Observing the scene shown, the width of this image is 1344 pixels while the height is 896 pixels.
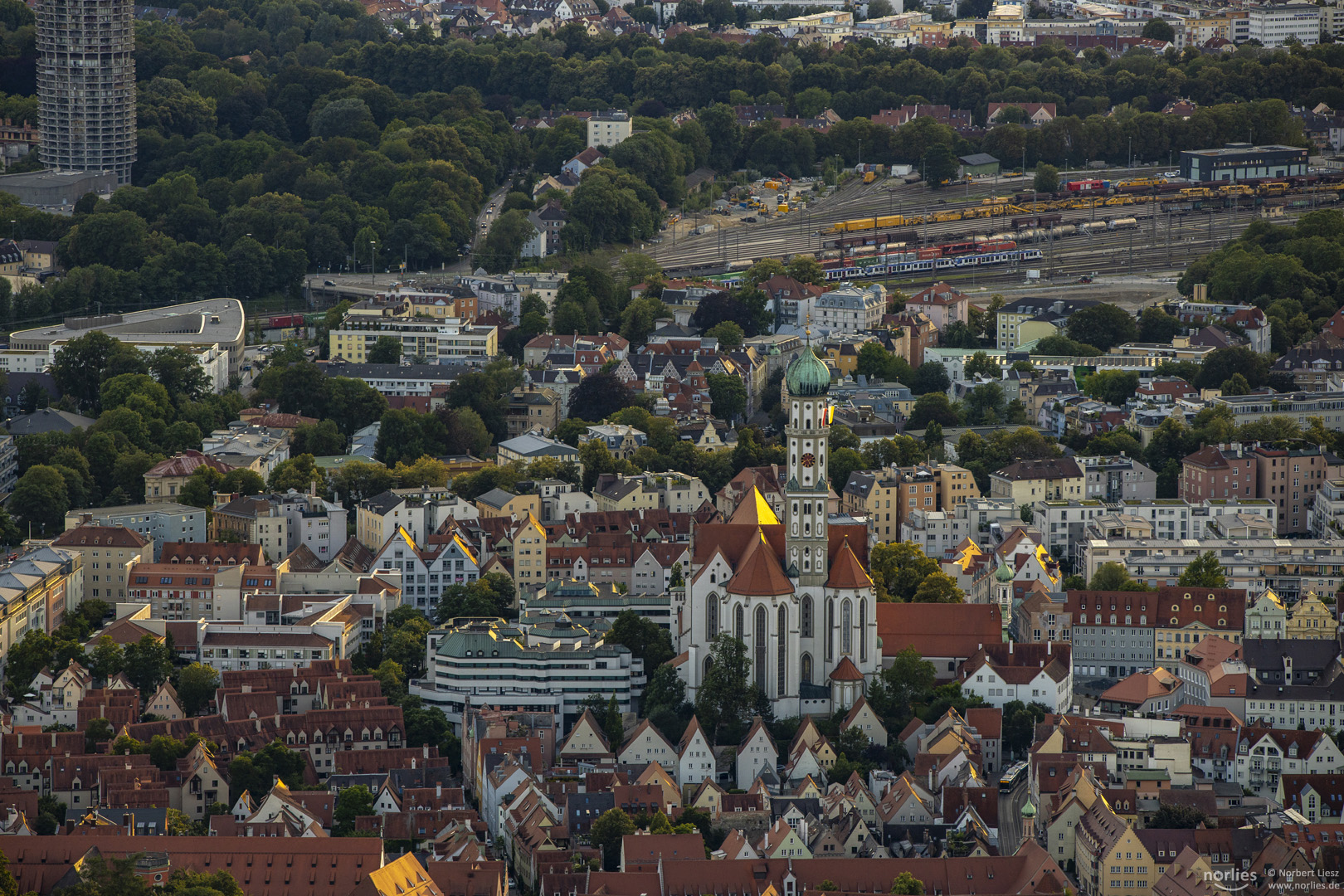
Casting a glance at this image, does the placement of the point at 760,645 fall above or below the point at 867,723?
above

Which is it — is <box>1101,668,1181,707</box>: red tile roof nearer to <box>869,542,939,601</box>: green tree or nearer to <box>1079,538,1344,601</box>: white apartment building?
<box>869,542,939,601</box>: green tree

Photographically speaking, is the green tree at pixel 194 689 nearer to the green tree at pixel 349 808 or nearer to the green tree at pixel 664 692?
the green tree at pixel 349 808

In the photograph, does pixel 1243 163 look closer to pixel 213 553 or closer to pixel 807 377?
pixel 807 377

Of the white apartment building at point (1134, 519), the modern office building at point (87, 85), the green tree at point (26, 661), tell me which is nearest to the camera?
the green tree at point (26, 661)

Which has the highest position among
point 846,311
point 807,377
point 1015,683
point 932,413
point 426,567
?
point 846,311

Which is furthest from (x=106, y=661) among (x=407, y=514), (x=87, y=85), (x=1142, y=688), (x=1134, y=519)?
(x=87, y=85)

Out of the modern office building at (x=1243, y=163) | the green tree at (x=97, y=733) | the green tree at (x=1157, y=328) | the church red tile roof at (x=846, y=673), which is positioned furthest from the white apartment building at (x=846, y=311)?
the green tree at (x=97, y=733)

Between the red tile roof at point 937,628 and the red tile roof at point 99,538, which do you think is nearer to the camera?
the red tile roof at point 937,628
